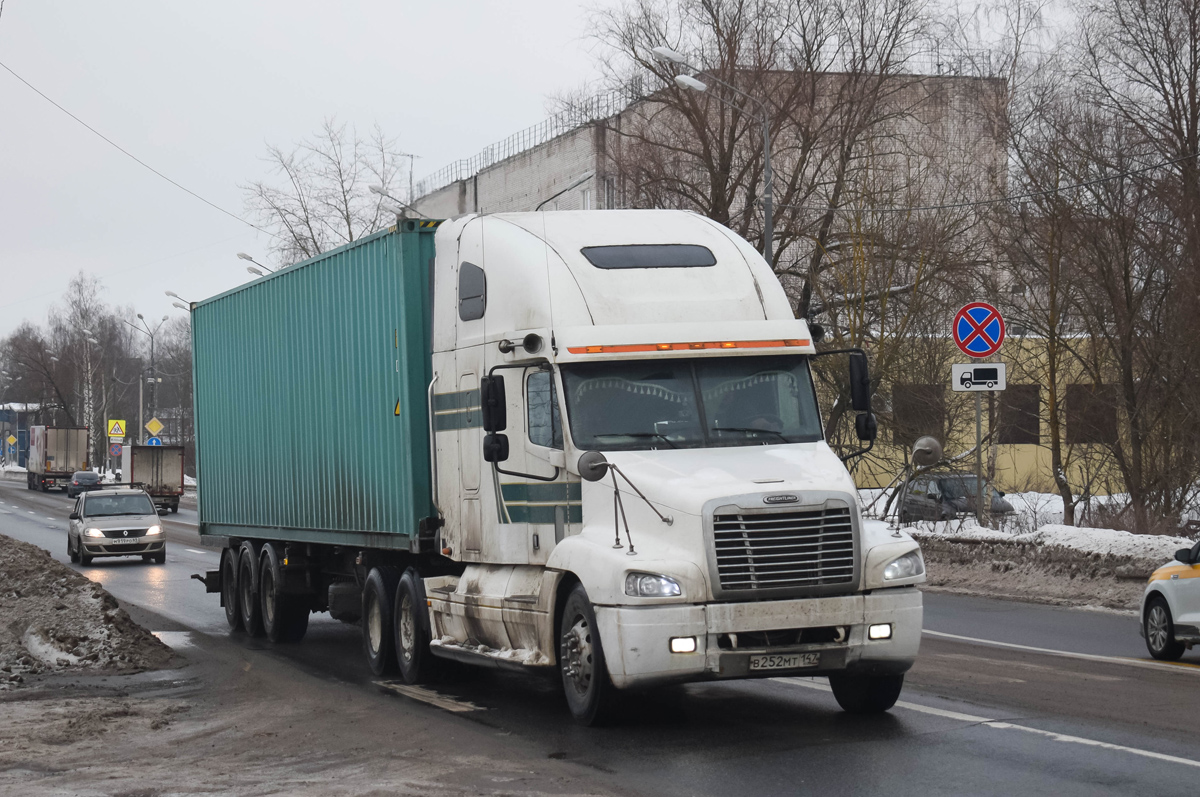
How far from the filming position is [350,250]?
13844 millimetres

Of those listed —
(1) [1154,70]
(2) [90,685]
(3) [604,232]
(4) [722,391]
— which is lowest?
(2) [90,685]

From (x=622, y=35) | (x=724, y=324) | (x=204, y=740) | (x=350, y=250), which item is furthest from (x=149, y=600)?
(x=622, y=35)

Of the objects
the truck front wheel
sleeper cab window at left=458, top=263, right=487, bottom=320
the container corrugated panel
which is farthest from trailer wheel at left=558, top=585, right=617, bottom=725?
the container corrugated panel

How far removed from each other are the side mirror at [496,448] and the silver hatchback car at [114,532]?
80.1ft

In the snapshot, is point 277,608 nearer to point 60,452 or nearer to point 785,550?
point 785,550

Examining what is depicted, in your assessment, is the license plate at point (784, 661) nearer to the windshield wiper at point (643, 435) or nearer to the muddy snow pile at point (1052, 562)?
the windshield wiper at point (643, 435)

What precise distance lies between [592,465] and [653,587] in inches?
38.6

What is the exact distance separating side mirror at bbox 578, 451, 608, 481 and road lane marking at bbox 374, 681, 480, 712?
2523mm

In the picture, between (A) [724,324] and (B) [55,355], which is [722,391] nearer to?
(A) [724,324]

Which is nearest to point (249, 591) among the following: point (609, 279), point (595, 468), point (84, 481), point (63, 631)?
point (63, 631)

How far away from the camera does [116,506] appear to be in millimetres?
34406

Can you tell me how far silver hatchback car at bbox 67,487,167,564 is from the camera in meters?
33.0

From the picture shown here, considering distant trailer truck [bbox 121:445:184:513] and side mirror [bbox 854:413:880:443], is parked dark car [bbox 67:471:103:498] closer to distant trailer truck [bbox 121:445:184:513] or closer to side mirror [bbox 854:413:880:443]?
distant trailer truck [bbox 121:445:184:513]

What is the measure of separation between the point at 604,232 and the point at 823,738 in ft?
13.7
